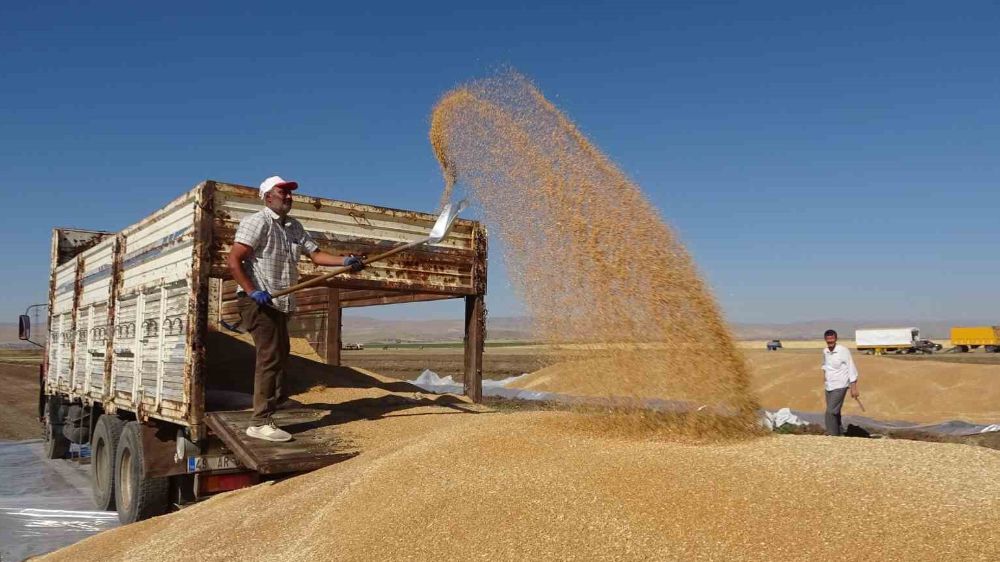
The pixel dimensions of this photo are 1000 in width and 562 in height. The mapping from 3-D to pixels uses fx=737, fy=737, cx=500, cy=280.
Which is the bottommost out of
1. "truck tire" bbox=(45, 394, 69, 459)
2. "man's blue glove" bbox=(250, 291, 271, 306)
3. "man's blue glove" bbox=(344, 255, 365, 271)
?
"truck tire" bbox=(45, 394, 69, 459)

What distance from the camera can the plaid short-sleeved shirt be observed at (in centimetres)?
502

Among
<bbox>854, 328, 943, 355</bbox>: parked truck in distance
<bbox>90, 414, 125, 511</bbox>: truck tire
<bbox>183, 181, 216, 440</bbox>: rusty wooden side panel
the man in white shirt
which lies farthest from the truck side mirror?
<bbox>854, 328, 943, 355</bbox>: parked truck in distance

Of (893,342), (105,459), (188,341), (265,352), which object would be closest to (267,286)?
(265,352)

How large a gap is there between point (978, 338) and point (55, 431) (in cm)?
5064

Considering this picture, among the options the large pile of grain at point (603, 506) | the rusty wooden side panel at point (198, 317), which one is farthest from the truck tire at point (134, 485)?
the large pile of grain at point (603, 506)

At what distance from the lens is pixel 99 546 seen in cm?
445

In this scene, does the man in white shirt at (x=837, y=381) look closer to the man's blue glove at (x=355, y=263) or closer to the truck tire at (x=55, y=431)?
the man's blue glove at (x=355, y=263)

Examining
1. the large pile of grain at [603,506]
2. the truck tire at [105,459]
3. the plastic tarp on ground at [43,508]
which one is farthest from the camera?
the truck tire at [105,459]

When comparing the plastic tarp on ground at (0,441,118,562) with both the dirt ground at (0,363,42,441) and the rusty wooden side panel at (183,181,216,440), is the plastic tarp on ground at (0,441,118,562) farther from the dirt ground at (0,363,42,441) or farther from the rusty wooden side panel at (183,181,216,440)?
the dirt ground at (0,363,42,441)

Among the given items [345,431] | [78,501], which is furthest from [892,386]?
[78,501]

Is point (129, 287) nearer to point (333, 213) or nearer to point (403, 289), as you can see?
point (333, 213)

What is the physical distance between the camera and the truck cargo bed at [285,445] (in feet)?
14.6

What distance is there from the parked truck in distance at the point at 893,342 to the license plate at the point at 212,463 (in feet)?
160

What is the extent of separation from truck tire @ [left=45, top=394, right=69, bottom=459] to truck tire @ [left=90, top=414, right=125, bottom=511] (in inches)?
116
